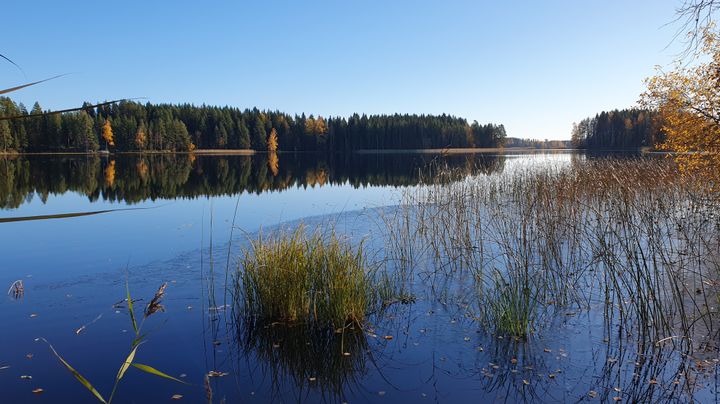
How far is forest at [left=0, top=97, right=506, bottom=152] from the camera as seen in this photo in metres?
89.3

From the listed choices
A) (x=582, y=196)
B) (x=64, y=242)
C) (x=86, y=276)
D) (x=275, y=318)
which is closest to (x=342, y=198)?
(x=582, y=196)

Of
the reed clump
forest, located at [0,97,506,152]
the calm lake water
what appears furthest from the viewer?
forest, located at [0,97,506,152]

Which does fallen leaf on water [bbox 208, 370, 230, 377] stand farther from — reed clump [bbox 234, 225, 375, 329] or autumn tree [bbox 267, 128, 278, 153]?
autumn tree [bbox 267, 128, 278, 153]

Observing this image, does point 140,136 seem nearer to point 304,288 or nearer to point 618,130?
point 304,288

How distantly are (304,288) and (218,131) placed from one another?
363ft

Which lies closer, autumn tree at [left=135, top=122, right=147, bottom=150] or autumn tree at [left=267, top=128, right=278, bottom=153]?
autumn tree at [left=135, top=122, right=147, bottom=150]

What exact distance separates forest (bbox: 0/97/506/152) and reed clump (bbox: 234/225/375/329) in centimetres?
6874

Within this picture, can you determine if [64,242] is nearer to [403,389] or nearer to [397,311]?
[397,311]

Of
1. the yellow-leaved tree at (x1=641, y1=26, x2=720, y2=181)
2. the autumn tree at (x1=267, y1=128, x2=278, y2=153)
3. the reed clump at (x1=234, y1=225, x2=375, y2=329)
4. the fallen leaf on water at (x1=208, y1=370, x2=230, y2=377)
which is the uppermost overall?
the autumn tree at (x1=267, y1=128, x2=278, y2=153)

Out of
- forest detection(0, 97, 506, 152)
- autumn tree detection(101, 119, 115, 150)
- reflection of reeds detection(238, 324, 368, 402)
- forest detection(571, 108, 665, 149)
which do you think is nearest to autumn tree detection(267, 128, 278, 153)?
forest detection(0, 97, 506, 152)

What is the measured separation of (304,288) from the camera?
6.70 m

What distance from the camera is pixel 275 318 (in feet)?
22.5

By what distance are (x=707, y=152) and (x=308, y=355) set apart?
1089 cm

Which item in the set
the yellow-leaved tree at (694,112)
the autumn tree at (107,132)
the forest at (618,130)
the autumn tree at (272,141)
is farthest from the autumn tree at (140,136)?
the forest at (618,130)
